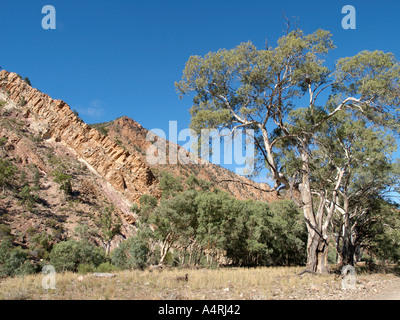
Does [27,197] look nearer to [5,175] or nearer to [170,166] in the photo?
[5,175]

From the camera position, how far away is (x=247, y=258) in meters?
28.0

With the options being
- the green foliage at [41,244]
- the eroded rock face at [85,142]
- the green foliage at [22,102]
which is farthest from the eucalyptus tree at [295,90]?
the green foliage at [22,102]

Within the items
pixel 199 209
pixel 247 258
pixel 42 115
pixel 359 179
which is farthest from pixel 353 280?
pixel 42 115

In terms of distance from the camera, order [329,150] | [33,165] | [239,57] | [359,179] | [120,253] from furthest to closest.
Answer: [33,165], [120,253], [359,179], [329,150], [239,57]

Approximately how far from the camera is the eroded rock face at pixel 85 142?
4550 centimetres

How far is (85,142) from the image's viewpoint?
47.0 meters

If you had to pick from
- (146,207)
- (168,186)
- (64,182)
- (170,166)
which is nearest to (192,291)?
(168,186)

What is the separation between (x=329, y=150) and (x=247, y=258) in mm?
18608

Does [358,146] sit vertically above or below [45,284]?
above

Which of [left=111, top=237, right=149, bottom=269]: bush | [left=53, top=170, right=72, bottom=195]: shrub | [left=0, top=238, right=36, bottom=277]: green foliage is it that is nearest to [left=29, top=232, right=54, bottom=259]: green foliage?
[left=0, top=238, right=36, bottom=277]: green foliage

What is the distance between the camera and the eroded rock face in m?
45.5

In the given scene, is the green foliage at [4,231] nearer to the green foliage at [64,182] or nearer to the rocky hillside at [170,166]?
the green foliage at [64,182]
